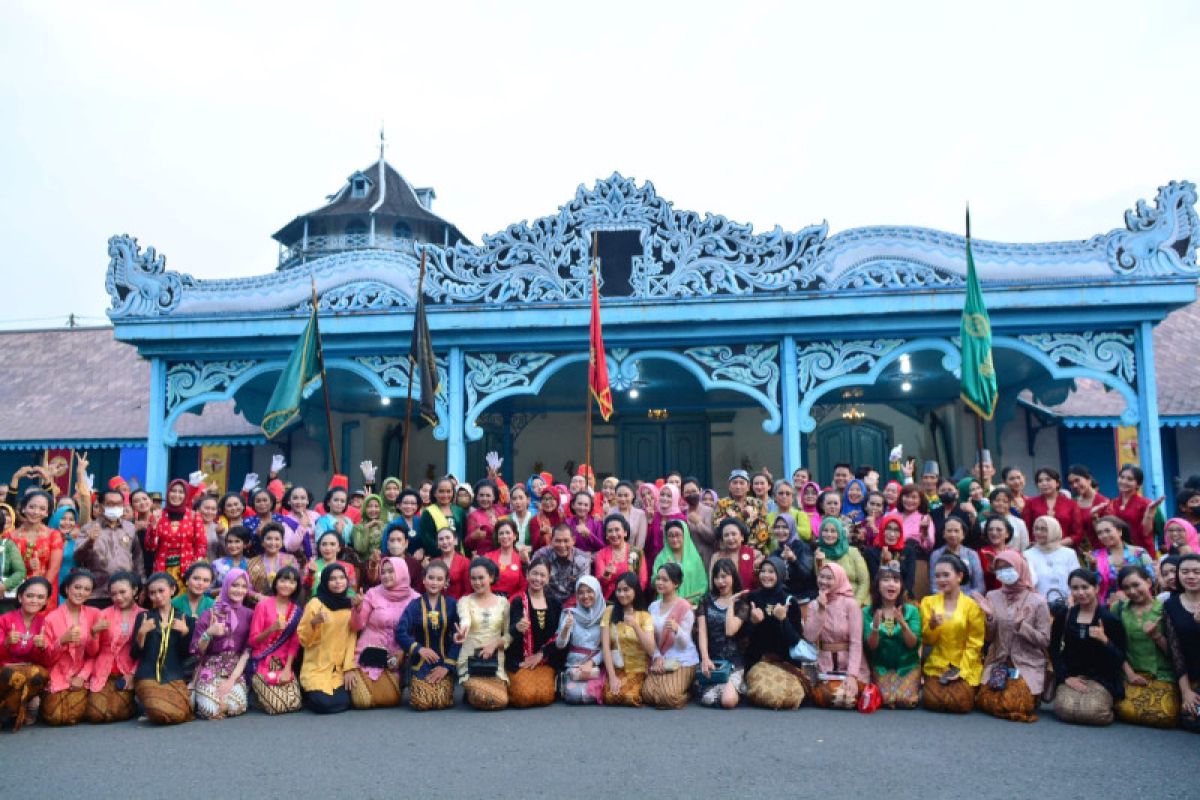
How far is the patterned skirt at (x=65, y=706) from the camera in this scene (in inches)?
235

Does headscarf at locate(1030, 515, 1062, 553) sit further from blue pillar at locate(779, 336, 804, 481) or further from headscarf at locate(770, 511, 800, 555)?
blue pillar at locate(779, 336, 804, 481)

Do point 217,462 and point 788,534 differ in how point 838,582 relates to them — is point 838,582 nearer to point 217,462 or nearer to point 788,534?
point 788,534

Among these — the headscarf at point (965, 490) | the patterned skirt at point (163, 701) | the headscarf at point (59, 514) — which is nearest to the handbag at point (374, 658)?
the patterned skirt at point (163, 701)

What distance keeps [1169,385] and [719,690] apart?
10.0 meters

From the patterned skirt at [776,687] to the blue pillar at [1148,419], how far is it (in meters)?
5.17

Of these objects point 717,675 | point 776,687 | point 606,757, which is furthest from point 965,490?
point 606,757

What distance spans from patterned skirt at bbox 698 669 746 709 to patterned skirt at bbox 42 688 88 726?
385 cm

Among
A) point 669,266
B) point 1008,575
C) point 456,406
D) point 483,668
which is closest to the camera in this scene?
point 1008,575

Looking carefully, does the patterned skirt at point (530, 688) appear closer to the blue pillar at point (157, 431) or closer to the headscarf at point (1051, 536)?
the headscarf at point (1051, 536)

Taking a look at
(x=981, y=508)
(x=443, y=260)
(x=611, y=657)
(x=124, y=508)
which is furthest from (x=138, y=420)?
(x=981, y=508)

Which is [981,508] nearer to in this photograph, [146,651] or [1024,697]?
[1024,697]

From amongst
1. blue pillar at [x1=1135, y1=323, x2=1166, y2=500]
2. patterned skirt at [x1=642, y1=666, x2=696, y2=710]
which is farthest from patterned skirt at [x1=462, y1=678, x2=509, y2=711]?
blue pillar at [x1=1135, y1=323, x2=1166, y2=500]

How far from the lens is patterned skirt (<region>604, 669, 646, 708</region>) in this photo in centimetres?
630

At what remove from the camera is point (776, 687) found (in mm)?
6148
